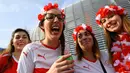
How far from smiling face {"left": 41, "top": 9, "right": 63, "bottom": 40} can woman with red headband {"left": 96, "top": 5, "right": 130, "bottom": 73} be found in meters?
0.95

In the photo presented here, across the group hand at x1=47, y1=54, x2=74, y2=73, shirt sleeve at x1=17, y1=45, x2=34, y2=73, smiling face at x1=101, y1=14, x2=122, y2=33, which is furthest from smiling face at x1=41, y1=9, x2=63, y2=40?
smiling face at x1=101, y1=14, x2=122, y2=33

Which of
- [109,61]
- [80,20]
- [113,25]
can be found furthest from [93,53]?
[80,20]

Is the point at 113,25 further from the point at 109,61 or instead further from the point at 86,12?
the point at 86,12

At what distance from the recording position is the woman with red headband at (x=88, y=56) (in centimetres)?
335

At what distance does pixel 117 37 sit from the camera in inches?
151

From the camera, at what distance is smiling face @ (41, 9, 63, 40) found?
3.04m

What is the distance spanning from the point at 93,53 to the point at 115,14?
71 centimetres

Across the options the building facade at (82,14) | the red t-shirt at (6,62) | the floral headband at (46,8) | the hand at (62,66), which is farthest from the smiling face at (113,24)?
the building facade at (82,14)

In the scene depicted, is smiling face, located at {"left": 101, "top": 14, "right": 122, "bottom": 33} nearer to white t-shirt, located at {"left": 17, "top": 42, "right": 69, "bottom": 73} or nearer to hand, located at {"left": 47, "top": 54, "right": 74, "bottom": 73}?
white t-shirt, located at {"left": 17, "top": 42, "right": 69, "bottom": 73}

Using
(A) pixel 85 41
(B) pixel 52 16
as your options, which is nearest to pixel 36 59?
(B) pixel 52 16

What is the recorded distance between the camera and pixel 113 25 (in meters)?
3.69

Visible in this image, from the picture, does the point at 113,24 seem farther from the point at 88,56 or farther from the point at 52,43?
the point at 52,43

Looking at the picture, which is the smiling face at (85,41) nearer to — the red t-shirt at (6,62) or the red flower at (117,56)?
the red flower at (117,56)

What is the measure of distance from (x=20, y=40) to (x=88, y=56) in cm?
128
